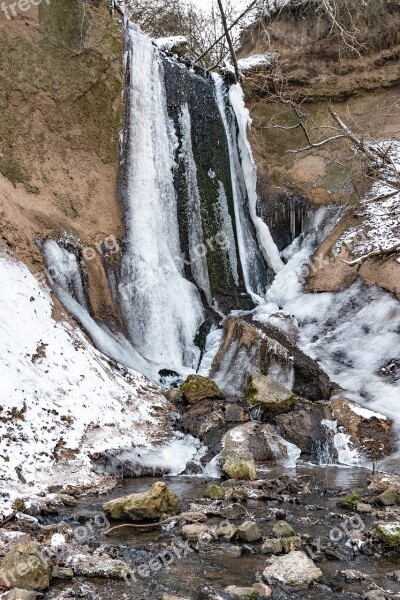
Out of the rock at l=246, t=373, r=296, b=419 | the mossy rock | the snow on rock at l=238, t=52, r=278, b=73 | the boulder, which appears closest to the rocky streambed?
the mossy rock

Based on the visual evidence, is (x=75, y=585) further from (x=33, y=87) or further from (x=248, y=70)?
(x=248, y=70)

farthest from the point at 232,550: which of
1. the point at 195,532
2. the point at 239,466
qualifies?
the point at 239,466

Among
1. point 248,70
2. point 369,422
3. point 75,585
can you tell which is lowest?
point 75,585

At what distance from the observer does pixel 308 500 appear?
5.68 m

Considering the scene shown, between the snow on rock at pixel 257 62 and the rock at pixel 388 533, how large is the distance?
1417 cm

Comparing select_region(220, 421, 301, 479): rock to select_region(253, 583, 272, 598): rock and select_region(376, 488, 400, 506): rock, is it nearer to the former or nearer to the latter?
select_region(376, 488, 400, 506): rock

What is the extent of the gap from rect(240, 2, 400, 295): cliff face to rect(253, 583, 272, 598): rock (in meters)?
10.5

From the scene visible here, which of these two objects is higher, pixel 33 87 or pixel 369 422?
pixel 33 87

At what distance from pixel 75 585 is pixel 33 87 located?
9.18 metres

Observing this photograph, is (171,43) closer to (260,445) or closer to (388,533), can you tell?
(260,445)

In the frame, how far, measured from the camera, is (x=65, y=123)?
1108 cm

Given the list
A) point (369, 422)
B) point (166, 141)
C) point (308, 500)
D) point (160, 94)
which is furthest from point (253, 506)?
point (160, 94)

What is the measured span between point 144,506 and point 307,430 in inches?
135

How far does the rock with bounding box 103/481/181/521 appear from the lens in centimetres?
500
